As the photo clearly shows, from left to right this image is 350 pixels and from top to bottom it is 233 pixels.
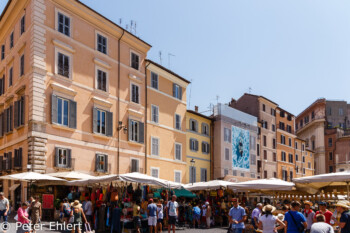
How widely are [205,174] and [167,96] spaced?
9.48 metres

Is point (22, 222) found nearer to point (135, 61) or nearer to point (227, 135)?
Result: point (135, 61)

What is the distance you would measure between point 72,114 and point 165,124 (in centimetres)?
1055

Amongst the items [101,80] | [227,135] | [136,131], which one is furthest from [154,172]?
[227,135]

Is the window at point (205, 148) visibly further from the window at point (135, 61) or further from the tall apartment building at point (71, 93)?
the window at point (135, 61)

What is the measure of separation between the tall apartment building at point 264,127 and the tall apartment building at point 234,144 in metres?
1.96

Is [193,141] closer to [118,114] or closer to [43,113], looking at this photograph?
[118,114]

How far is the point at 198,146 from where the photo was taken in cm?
3984

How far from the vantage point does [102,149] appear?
28.2 metres

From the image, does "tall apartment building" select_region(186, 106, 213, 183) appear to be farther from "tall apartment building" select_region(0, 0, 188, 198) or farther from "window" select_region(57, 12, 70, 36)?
"window" select_region(57, 12, 70, 36)

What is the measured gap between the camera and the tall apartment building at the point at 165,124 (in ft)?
108

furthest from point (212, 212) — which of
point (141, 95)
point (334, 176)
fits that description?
point (334, 176)

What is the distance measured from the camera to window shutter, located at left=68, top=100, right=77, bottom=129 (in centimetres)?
2573

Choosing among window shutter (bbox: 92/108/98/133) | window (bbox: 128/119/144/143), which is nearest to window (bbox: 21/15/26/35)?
window shutter (bbox: 92/108/98/133)

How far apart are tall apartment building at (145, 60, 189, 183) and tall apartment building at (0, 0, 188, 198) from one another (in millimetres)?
186
